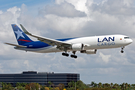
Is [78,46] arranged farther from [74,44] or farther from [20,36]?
[20,36]

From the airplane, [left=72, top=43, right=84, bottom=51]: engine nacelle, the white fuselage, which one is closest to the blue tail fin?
the airplane

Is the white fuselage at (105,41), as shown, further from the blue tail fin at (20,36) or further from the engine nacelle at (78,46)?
the blue tail fin at (20,36)

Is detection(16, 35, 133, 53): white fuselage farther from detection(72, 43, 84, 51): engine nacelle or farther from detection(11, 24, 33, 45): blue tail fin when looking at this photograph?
detection(11, 24, 33, 45): blue tail fin

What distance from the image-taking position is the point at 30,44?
8000cm

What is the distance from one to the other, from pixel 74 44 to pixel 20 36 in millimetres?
22359

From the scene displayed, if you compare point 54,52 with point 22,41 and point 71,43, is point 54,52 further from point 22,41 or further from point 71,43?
point 22,41

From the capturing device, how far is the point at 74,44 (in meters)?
72.6

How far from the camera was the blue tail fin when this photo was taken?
8379 cm

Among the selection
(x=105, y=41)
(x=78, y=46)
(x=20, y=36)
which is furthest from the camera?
(x=20, y=36)

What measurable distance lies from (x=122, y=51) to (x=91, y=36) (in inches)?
369

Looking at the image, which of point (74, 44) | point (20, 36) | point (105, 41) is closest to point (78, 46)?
point (74, 44)

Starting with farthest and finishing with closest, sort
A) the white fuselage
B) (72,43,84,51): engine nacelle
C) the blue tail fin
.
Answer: the blue tail fin
(72,43,84,51): engine nacelle
the white fuselage

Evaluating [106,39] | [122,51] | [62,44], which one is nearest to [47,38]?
[62,44]

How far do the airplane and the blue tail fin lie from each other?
1.43 m
